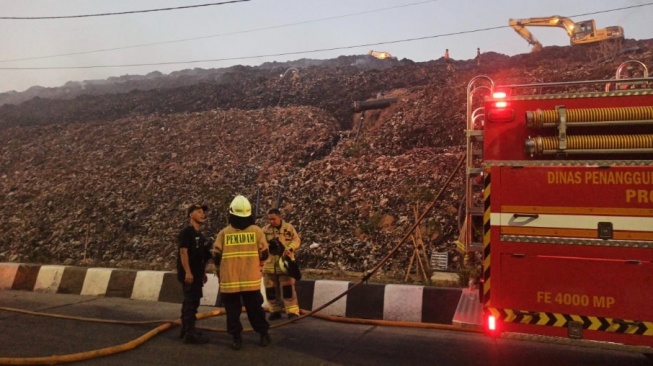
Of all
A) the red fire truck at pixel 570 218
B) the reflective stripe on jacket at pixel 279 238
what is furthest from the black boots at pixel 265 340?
the red fire truck at pixel 570 218

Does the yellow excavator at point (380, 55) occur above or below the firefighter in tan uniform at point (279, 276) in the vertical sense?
above

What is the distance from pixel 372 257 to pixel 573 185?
18.2 feet

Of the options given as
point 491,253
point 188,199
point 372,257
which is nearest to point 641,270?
point 491,253

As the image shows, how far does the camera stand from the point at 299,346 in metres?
5.25

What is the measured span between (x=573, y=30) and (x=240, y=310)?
28998mm

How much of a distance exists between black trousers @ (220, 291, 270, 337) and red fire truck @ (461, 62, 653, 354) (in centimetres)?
234

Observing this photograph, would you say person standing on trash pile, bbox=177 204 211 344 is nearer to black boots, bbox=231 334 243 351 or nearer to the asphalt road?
the asphalt road

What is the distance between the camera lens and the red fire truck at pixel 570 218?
3717 millimetres

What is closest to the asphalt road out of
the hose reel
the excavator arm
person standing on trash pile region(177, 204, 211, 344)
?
person standing on trash pile region(177, 204, 211, 344)

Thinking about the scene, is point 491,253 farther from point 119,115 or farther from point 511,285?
point 119,115

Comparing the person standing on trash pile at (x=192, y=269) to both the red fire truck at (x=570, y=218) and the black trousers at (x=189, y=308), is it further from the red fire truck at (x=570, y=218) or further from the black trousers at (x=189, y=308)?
the red fire truck at (x=570, y=218)

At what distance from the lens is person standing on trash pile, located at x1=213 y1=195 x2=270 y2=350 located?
5.13 m

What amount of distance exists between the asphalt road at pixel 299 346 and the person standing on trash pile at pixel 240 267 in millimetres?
264

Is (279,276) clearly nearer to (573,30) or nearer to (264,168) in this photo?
(264,168)
